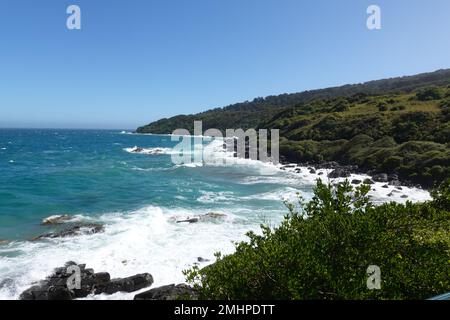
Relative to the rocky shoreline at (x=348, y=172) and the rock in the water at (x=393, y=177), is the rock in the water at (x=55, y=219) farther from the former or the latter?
the rock in the water at (x=393, y=177)

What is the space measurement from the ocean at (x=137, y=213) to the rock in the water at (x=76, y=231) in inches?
23.0

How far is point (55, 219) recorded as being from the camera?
88.8 ft

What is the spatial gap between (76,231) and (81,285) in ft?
27.9

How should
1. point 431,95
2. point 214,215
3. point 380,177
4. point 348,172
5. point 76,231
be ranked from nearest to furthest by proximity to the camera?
1. point 76,231
2. point 214,215
3. point 380,177
4. point 348,172
5. point 431,95

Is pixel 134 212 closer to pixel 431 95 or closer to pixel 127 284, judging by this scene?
pixel 127 284

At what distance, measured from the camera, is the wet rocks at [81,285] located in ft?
50.3

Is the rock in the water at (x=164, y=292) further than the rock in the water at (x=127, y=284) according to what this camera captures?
No

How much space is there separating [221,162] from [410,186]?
35142 millimetres

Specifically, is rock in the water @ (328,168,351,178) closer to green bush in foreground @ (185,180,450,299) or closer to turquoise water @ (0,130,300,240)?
turquoise water @ (0,130,300,240)

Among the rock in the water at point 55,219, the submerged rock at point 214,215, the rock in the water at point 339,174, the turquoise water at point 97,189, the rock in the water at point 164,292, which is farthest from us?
the rock in the water at point 339,174
